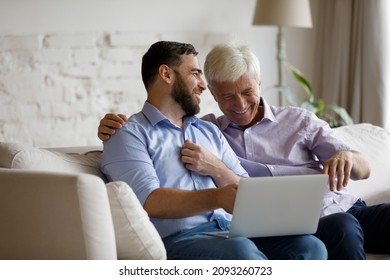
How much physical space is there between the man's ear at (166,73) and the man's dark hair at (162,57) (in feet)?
0.04

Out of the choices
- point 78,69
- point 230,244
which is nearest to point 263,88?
point 78,69

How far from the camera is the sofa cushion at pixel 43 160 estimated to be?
237 centimetres

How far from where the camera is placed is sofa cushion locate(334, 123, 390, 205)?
10.3 ft

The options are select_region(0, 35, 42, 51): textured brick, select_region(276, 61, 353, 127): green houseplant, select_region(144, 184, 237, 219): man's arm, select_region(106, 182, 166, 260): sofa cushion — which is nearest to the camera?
select_region(106, 182, 166, 260): sofa cushion

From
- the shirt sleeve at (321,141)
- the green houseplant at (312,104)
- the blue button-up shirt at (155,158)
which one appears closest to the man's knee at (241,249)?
the blue button-up shirt at (155,158)

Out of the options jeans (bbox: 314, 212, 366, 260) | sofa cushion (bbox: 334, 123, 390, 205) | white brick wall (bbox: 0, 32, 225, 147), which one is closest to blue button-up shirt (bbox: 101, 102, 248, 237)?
jeans (bbox: 314, 212, 366, 260)

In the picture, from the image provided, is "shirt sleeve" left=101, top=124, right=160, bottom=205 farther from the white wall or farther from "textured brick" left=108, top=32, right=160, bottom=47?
"textured brick" left=108, top=32, right=160, bottom=47

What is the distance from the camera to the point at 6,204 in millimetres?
2090

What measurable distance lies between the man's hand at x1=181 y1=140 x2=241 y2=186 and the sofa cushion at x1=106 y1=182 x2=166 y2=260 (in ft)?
1.57

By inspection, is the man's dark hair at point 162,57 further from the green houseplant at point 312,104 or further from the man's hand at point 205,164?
the green houseplant at point 312,104

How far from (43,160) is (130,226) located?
47cm

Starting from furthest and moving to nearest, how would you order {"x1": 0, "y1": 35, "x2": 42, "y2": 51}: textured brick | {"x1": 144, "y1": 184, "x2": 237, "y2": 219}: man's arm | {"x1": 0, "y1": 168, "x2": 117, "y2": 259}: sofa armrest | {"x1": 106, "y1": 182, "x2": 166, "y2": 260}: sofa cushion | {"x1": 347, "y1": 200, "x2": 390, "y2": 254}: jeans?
1. {"x1": 0, "y1": 35, "x2": 42, "y2": 51}: textured brick
2. {"x1": 347, "y1": 200, "x2": 390, "y2": 254}: jeans
3. {"x1": 144, "y1": 184, "x2": 237, "y2": 219}: man's arm
4. {"x1": 106, "y1": 182, "x2": 166, "y2": 260}: sofa cushion
5. {"x1": 0, "y1": 168, "x2": 117, "y2": 259}: sofa armrest

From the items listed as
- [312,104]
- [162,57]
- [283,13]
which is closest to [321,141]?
[162,57]

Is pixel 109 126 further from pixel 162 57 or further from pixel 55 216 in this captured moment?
pixel 55 216
